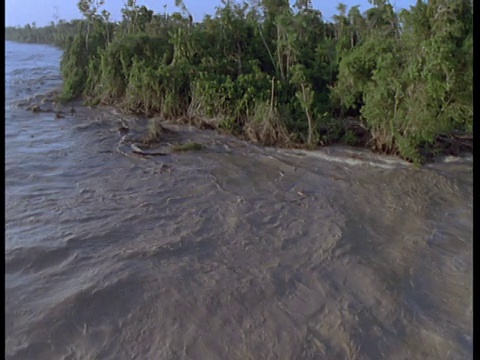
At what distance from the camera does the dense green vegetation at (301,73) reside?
20.9 feet

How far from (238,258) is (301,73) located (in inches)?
219

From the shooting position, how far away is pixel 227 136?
31.2 feet

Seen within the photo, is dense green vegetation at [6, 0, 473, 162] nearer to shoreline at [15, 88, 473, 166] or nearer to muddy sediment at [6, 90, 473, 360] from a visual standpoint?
shoreline at [15, 88, 473, 166]

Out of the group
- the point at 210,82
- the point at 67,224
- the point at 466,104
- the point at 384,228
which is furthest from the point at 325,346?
the point at 210,82

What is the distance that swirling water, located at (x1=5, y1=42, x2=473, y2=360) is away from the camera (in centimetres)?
343

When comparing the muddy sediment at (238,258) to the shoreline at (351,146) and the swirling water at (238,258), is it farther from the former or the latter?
the shoreline at (351,146)

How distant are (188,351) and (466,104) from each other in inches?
206

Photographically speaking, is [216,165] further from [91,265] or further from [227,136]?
[91,265]

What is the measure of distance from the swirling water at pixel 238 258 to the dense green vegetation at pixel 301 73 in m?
0.97

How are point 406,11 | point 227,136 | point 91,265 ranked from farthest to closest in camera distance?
point 227,136
point 406,11
point 91,265

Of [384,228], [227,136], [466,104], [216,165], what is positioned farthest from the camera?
[227,136]

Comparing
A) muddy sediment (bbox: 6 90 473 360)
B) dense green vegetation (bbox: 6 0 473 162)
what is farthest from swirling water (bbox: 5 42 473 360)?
dense green vegetation (bbox: 6 0 473 162)

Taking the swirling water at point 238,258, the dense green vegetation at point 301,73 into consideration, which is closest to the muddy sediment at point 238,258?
the swirling water at point 238,258

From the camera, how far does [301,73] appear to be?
29.8 ft
